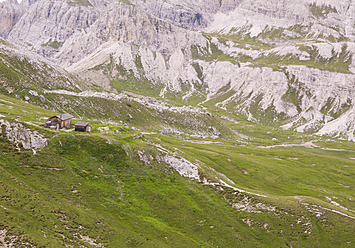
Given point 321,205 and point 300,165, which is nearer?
point 321,205

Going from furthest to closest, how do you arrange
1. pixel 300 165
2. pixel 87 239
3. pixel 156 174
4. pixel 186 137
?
pixel 186 137 < pixel 300 165 < pixel 156 174 < pixel 87 239

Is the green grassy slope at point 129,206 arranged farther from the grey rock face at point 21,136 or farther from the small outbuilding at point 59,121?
the small outbuilding at point 59,121

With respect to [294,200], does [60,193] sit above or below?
above

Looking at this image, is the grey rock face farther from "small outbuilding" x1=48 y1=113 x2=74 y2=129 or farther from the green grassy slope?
"small outbuilding" x1=48 y1=113 x2=74 y2=129

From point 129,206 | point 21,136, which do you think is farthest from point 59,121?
point 129,206

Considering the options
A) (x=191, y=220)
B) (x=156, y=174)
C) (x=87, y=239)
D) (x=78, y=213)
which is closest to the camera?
(x=87, y=239)

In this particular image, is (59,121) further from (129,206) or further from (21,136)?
(129,206)

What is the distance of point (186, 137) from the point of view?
158 meters

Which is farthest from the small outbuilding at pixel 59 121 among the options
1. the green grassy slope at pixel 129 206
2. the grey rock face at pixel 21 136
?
the grey rock face at pixel 21 136

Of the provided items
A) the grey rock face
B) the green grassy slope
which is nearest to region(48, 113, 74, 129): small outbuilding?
the green grassy slope

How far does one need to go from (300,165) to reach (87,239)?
12438 centimetres

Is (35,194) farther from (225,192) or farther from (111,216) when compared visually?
(225,192)

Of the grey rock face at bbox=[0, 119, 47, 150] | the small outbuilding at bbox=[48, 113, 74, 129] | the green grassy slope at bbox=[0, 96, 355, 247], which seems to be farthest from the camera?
the small outbuilding at bbox=[48, 113, 74, 129]

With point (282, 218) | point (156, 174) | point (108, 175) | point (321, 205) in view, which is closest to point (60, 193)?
point (108, 175)
